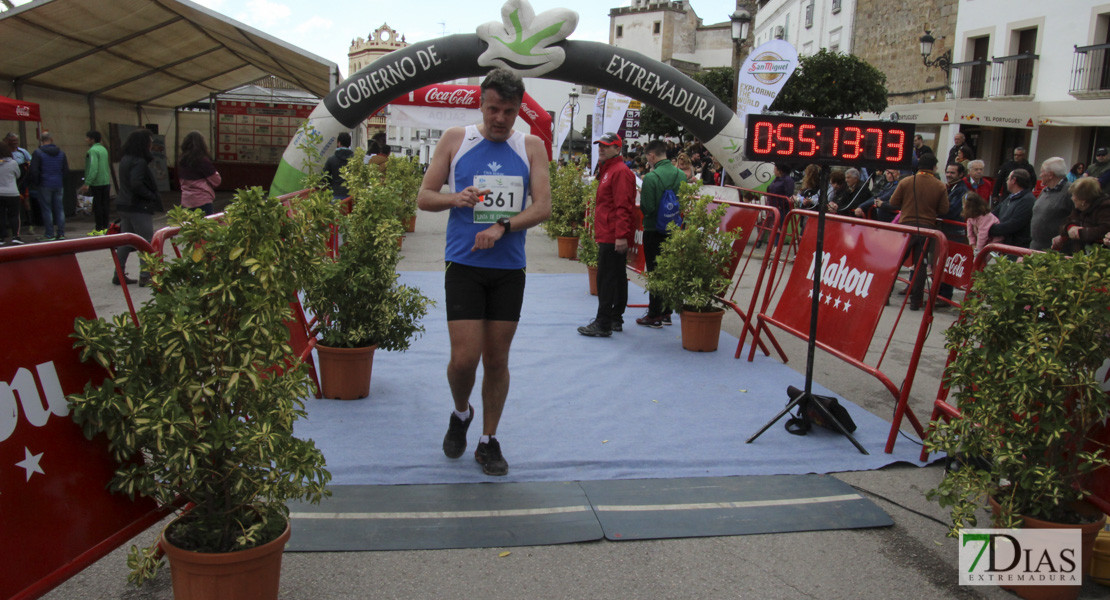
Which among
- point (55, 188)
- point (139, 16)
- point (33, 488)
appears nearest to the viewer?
point (33, 488)

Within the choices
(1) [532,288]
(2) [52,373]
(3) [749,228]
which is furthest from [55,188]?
(2) [52,373]

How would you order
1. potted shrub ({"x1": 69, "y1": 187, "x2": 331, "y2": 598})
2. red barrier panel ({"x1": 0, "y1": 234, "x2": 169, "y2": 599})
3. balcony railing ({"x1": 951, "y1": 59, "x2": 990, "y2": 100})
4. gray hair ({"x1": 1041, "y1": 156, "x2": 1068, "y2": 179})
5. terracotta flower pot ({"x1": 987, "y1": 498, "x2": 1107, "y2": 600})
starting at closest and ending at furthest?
red barrier panel ({"x1": 0, "y1": 234, "x2": 169, "y2": 599}), potted shrub ({"x1": 69, "y1": 187, "x2": 331, "y2": 598}), terracotta flower pot ({"x1": 987, "y1": 498, "x2": 1107, "y2": 600}), gray hair ({"x1": 1041, "y1": 156, "x2": 1068, "y2": 179}), balcony railing ({"x1": 951, "y1": 59, "x2": 990, "y2": 100})

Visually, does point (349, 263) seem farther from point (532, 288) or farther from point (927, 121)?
point (927, 121)

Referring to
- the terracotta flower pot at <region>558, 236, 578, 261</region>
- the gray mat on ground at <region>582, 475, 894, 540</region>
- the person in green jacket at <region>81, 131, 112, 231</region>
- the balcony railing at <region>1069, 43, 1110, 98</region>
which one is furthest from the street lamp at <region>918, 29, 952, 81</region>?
the gray mat on ground at <region>582, 475, 894, 540</region>

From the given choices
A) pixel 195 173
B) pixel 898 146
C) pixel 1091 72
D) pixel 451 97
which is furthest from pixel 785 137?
pixel 1091 72

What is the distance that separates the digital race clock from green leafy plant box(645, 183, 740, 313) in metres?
2.23

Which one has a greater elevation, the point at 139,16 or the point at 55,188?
the point at 139,16

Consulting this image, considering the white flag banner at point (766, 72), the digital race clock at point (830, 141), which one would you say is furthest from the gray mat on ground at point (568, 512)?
the white flag banner at point (766, 72)

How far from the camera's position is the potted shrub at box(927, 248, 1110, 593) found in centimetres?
307

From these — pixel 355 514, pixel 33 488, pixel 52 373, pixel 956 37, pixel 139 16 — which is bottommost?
pixel 355 514

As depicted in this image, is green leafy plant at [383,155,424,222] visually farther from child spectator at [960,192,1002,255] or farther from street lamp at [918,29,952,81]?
street lamp at [918,29,952,81]

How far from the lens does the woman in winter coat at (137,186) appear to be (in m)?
9.22

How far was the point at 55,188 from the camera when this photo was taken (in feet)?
43.8

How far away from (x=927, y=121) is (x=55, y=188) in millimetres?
19125
